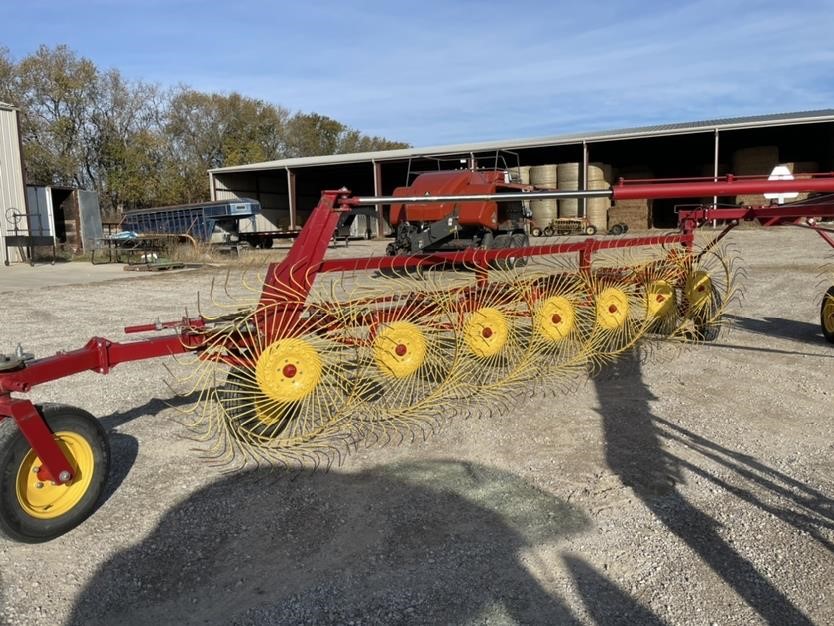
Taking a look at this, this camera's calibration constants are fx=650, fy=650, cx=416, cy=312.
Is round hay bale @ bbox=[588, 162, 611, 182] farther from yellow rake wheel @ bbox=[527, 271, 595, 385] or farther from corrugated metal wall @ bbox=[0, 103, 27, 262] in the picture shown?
yellow rake wheel @ bbox=[527, 271, 595, 385]

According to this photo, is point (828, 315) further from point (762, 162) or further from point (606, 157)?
point (606, 157)

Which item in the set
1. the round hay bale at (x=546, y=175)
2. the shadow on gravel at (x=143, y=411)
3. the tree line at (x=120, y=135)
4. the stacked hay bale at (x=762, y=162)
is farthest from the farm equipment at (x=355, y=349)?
the tree line at (x=120, y=135)

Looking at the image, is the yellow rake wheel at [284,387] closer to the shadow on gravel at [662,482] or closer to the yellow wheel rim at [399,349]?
the yellow wheel rim at [399,349]

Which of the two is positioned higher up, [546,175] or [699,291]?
[546,175]

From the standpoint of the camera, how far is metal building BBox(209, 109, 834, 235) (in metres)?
22.6

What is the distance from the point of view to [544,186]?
24.7 meters

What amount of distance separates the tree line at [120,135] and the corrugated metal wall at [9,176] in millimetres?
12325

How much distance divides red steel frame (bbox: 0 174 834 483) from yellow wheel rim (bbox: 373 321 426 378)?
0.13 meters

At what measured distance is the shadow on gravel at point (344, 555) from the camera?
2238 mm

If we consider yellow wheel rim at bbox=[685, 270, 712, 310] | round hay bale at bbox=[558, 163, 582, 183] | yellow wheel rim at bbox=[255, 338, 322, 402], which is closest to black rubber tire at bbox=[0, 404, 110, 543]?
yellow wheel rim at bbox=[255, 338, 322, 402]

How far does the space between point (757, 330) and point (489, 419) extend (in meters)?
4.07

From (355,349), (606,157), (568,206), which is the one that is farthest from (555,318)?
(606,157)

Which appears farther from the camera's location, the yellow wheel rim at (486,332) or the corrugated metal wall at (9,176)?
the corrugated metal wall at (9,176)

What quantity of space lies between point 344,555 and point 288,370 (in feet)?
3.48
